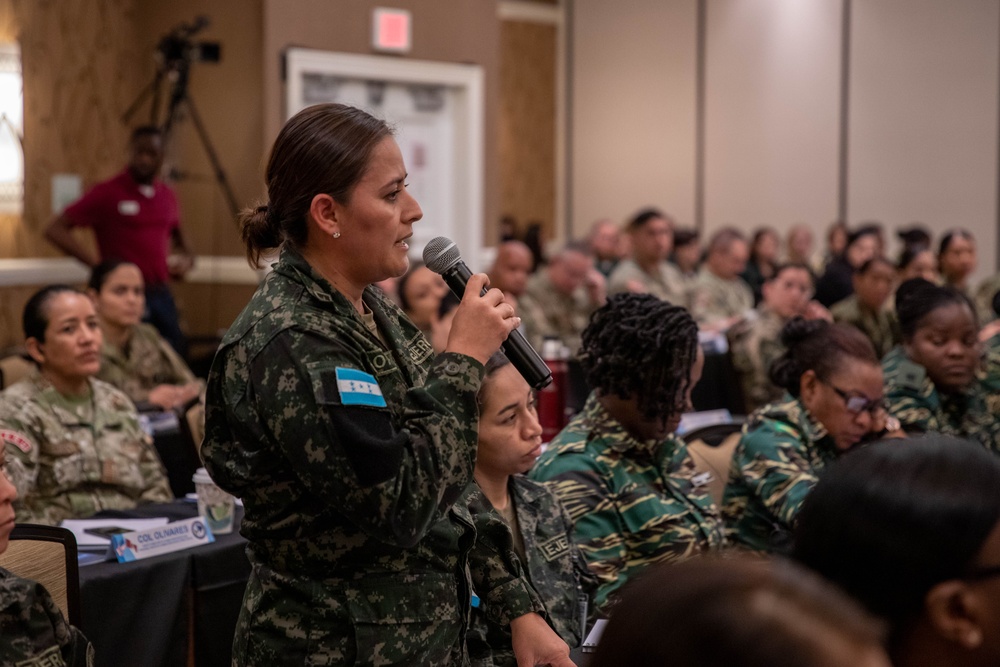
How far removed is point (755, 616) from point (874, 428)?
2.30 meters

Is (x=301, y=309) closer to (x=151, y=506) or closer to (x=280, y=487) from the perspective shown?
(x=280, y=487)

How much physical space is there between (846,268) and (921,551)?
7807mm

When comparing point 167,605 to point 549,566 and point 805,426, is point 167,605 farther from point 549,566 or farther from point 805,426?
point 805,426

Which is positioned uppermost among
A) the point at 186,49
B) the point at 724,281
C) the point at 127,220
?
the point at 186,49

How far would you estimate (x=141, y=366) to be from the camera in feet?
17.0

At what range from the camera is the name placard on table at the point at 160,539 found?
273cm

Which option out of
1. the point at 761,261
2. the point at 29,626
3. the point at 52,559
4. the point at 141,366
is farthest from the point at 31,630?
the point at 761,261

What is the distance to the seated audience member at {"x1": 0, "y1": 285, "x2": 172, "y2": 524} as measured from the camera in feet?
11.7

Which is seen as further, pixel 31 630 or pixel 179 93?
pixel 179 93

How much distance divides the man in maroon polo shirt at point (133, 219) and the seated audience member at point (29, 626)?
4622mm

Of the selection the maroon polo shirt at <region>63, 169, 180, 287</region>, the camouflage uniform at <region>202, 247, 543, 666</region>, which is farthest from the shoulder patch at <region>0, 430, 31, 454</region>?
the maroon polo shirt at <region>63, 169, 180, 287</region>

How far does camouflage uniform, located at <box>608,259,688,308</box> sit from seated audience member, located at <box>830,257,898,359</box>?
151cm

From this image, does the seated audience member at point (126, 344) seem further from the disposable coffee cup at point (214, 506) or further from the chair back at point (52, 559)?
the chair back at point (52, 559)

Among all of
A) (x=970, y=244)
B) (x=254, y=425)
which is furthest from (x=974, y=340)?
(x=970, y=244)
